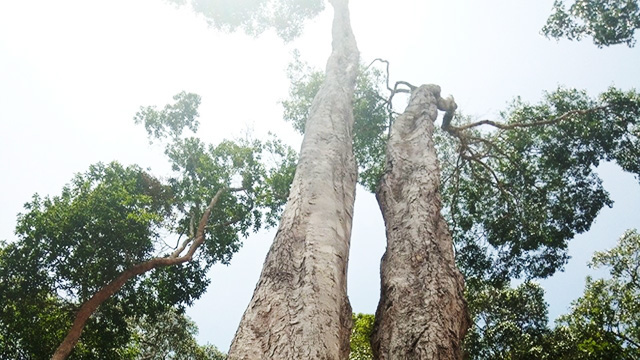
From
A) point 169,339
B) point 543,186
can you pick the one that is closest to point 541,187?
point 543,186

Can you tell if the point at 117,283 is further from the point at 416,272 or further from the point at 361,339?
the point at 361,339

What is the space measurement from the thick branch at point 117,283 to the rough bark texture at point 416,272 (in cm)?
594

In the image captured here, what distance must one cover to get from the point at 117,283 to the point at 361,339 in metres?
8.02

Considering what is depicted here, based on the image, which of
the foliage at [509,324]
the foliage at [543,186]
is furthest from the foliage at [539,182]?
the foliage at [509,324]

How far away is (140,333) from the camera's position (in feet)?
58.9

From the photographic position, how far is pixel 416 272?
347 cm

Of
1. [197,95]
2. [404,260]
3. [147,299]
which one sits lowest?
[404,260]

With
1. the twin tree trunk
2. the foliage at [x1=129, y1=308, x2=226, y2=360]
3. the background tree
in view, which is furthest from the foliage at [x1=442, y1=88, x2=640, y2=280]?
the foliage at [x1=129, y1=308, x2=226, y2=360]

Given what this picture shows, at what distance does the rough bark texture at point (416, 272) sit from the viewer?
300 cm

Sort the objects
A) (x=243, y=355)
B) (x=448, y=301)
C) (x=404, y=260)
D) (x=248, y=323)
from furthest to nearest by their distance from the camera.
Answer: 1. (x=404, y=260)
2. (x=448, y=301)
3. (x=248, y=323)
4. (x=243, y=355)

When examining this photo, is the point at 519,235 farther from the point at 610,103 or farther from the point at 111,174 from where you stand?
the point at 111,174

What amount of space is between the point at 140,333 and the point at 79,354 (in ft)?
31.7

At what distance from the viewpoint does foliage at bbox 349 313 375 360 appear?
1269 cm

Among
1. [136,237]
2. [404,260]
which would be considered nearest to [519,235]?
[404,260]
